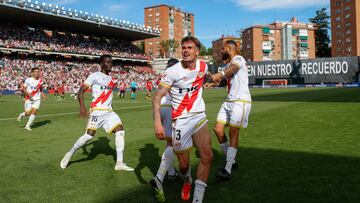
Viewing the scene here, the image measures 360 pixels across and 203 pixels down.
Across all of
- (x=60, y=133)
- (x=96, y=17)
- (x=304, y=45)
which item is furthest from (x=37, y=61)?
(x=304, y=45)

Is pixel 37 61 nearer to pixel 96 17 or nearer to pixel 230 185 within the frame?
pixel 96 17

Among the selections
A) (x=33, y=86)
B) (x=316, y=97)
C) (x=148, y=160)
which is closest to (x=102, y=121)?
(x=148, y=160)

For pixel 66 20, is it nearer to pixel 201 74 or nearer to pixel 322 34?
pixel 201 74

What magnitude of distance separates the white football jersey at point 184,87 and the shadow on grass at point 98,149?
3292 mm

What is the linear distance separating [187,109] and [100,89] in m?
2.81

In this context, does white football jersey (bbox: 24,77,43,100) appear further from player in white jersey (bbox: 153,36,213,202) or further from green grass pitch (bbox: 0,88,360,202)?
player in white jersey (bbox: 153,36,213,202)

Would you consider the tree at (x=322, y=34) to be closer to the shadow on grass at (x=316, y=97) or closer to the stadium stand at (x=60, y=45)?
the stadium stand at (x=60, y=45)

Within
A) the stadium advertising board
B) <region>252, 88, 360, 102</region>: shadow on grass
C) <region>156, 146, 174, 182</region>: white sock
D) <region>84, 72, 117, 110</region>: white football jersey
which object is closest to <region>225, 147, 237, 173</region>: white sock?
<region>156, 146, 174, 182</region>: white sock

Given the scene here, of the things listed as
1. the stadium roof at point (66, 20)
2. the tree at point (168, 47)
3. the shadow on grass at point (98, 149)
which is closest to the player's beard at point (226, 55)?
the shadow on grass at point (98, 149)

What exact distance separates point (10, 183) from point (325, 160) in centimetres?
556

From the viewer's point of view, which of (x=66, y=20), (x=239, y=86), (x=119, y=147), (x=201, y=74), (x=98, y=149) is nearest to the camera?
(x=201, y=74)

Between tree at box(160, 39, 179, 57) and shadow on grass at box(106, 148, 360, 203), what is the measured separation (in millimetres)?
111686

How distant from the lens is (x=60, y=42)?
60781mm

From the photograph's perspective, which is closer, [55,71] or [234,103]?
[234,103]
